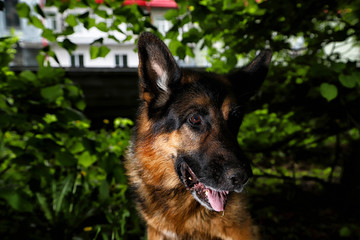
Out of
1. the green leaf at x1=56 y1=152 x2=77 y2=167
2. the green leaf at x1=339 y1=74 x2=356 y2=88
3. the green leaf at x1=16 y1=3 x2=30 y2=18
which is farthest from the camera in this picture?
the green leaf at x1=56 y1=152 x2=77 y2=167

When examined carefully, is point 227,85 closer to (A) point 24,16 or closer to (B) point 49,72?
(B) point 49,72

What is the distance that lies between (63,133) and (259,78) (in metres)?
1.87

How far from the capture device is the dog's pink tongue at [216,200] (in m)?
1.76

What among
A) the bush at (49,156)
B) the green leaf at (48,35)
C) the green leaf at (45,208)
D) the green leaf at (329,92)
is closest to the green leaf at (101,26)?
the green leaf at (48,35)

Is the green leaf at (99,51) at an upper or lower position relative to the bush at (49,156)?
upper

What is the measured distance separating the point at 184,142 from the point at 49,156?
171 cm

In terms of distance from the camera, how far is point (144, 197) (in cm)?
229

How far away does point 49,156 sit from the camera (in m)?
2.91

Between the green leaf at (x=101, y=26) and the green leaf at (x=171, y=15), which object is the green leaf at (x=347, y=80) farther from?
the green leaf at (x=101, y=26)

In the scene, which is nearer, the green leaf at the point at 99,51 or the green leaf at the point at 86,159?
the green leaf at the point at 99,51

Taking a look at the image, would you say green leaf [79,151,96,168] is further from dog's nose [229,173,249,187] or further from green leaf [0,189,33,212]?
dog's nose [229,173,249,187]

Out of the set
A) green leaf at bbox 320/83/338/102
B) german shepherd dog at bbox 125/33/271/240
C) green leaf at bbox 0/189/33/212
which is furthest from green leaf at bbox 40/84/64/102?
green leaf at bbox 320/83/338/102

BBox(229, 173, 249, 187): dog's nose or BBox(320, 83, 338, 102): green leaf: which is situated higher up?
BBox(320, 83, 338, 102): green leaf

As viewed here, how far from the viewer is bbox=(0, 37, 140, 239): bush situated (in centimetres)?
241
